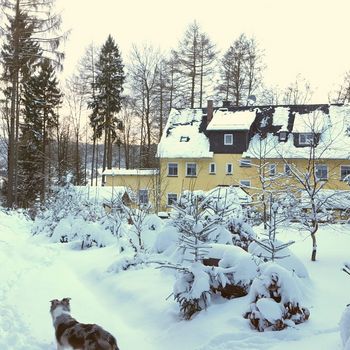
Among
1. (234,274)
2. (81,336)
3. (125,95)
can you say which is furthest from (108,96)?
(81,336)

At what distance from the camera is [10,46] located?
2177 cm

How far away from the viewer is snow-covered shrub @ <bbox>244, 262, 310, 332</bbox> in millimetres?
5750

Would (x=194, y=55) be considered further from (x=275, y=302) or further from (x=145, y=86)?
(x=275, y=302)

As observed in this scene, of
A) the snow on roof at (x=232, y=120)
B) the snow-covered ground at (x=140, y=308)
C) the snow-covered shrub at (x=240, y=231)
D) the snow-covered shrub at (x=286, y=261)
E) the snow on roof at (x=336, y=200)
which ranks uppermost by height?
the snow on roof at (x=232, y=120)

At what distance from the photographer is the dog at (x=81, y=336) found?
4520 millimetres

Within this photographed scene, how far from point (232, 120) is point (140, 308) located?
92.9 ft

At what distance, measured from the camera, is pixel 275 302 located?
5.92 m

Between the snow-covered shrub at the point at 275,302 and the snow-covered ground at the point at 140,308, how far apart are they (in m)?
0.14

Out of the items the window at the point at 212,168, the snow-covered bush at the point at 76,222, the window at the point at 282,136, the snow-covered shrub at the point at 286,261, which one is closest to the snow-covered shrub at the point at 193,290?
the snow-covered shrub at the point at 286,261

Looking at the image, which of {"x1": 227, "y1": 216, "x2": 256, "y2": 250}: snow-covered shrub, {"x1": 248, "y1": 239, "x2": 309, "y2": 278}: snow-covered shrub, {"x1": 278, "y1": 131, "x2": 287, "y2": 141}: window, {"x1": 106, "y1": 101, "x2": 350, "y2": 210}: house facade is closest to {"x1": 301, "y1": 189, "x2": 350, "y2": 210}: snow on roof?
{"x1": 227, "y1": 216, "x2": 256, "y2": 250}: snow-covered shrub

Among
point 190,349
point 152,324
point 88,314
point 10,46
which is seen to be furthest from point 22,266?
point 10,46

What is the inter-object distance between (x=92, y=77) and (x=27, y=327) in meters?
34.4

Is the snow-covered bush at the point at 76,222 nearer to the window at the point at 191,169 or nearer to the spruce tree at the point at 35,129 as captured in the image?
the spruce tree at the point at 35,129

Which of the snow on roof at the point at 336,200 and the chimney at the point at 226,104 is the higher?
the chimney at the point at 226,104
